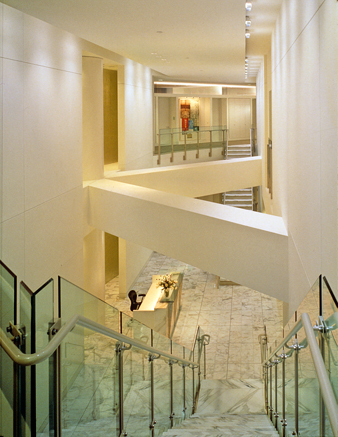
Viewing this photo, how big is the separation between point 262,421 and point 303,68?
4.08m

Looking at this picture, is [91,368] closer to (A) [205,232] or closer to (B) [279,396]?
(B) [279,396]

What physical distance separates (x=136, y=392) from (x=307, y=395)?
2085 millimetres

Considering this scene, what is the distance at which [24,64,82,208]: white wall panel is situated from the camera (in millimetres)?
7600

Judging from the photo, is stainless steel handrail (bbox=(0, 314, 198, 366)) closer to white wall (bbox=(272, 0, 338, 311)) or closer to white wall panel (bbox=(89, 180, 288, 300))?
white wall (bbox=(272, 0, 338, 311))

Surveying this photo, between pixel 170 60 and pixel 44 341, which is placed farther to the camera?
pixel 170 60

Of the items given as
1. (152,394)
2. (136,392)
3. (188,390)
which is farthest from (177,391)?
(136,392)

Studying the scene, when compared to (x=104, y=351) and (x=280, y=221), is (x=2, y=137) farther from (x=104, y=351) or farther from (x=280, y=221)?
(x=280, y=221)

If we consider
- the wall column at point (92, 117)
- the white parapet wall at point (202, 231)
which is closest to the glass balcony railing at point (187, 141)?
the wall column at point (92, 117)

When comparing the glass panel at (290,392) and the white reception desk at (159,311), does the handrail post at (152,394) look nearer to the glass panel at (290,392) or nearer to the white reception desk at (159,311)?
the glass panel at (290,392)

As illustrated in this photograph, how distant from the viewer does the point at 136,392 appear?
4535 mm

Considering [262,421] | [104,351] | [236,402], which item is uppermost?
[104,351]

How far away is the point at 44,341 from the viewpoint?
269 centimetres

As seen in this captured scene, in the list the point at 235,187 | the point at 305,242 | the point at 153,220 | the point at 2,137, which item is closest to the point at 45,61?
the point at 2,137

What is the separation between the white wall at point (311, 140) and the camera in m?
3.47
